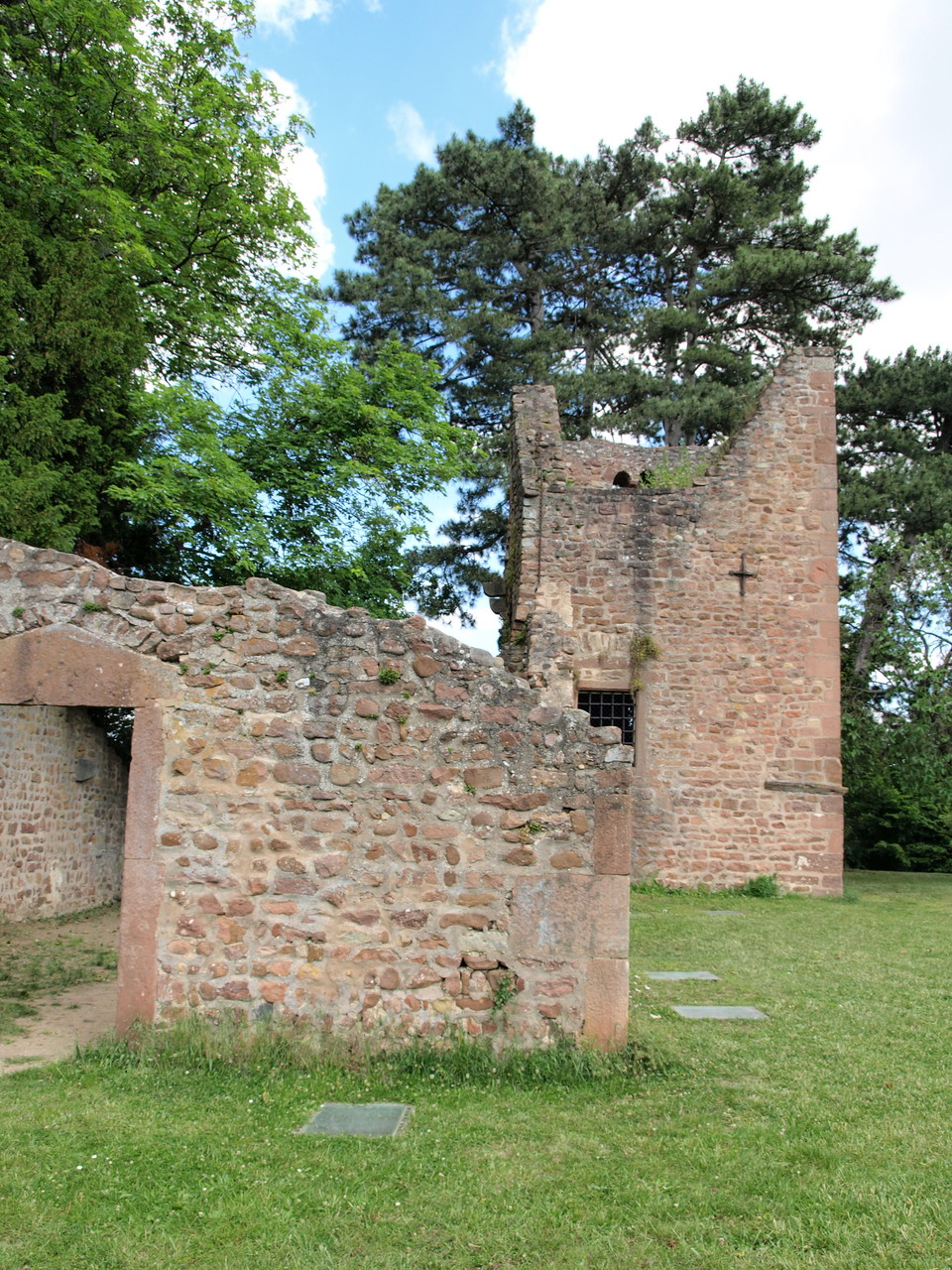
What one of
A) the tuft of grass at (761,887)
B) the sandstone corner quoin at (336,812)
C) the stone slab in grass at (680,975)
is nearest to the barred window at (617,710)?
the tuft of grass at (761,887)

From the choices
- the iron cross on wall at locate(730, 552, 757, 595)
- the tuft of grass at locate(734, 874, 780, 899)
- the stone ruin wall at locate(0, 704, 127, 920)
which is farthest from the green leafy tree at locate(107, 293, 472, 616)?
the tuft of grass at locate(734, 874, 780, 899)

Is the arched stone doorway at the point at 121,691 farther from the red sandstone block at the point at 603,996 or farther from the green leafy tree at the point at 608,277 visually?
the green leafy tree at the point at 608,277

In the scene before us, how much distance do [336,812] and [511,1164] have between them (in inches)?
82.8

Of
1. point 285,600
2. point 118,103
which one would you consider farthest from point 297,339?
point 285,600

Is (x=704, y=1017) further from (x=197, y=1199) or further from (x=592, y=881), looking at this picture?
(x=197, y=1199)

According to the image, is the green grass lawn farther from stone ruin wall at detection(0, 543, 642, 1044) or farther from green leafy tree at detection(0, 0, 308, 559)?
green leafy tree at detection(0, 0, 308, 559)

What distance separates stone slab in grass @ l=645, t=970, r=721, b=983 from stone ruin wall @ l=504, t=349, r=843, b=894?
5361mm

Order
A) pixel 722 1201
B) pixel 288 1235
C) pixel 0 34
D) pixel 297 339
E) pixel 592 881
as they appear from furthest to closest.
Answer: pixel 297 339
pixel 0 34
pixel 592 881
pixel 722 1201
pixel 288 1235

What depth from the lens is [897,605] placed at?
1773 cm

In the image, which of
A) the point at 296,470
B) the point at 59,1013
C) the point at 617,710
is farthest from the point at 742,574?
the point at 59,1013

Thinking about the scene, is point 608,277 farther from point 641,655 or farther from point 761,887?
point 761,887

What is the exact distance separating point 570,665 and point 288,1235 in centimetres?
1055

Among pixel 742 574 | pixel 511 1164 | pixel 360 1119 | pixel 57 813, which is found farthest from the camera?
pixel 742 574

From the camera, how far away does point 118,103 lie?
14188 millimetres
